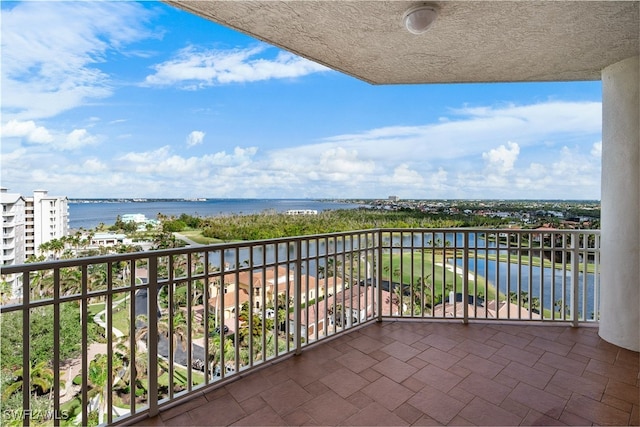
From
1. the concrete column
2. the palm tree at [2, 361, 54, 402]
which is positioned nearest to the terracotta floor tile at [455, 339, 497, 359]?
the concrete column

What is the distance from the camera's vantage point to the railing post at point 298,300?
267cm

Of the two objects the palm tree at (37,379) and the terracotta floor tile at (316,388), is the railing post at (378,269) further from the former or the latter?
the palm tree at (37,379)

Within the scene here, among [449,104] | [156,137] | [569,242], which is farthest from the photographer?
[449,104]

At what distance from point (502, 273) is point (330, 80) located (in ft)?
41.0

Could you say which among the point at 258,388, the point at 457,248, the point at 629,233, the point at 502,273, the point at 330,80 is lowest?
the point at 258,388

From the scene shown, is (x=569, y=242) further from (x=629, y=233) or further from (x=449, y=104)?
(x=449, y=104)

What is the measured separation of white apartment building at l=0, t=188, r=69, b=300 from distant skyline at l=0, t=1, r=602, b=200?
396mm

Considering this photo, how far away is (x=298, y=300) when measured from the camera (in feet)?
8.93

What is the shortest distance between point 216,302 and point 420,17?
274 centimetres

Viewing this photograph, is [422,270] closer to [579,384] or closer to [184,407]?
[579,384]

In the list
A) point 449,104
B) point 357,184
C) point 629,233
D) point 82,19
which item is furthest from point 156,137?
point 629,233

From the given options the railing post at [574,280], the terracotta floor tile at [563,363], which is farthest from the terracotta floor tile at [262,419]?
the railing post at [574,280]

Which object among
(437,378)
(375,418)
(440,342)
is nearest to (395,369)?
(437,378)

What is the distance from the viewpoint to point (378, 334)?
3.09 metres
